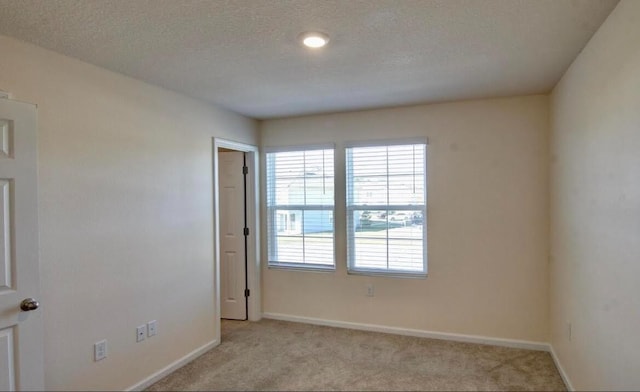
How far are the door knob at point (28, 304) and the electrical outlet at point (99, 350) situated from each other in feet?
2.22

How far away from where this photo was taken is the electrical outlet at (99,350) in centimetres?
252

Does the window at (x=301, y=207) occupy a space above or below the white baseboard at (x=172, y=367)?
above

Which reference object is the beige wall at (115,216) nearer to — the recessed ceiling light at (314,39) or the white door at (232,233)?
the white door at (232,233)

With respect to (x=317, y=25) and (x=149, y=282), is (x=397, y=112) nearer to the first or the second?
(x=317, y=25)

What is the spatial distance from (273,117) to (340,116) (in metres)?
0.78

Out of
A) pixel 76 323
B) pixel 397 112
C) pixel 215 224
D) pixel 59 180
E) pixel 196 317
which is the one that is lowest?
pixel 196 317

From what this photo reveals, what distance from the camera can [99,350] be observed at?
254cm

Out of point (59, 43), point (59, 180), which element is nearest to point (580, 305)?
point (59, 180)

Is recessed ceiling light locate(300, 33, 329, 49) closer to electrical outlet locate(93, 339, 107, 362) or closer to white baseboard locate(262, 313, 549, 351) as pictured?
electrical outlet locate(93, 339, 107, 362)

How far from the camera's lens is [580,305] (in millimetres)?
2510

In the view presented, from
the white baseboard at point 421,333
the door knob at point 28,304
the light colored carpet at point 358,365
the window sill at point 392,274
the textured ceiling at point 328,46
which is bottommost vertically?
the light colored carpet at point 358,365

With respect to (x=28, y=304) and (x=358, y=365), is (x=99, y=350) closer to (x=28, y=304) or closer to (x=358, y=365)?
(x=28, y=304)

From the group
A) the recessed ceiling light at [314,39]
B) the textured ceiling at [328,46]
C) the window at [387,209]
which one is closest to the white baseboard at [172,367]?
the window at [387,209]

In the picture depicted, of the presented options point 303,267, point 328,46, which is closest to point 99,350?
point 303,267
